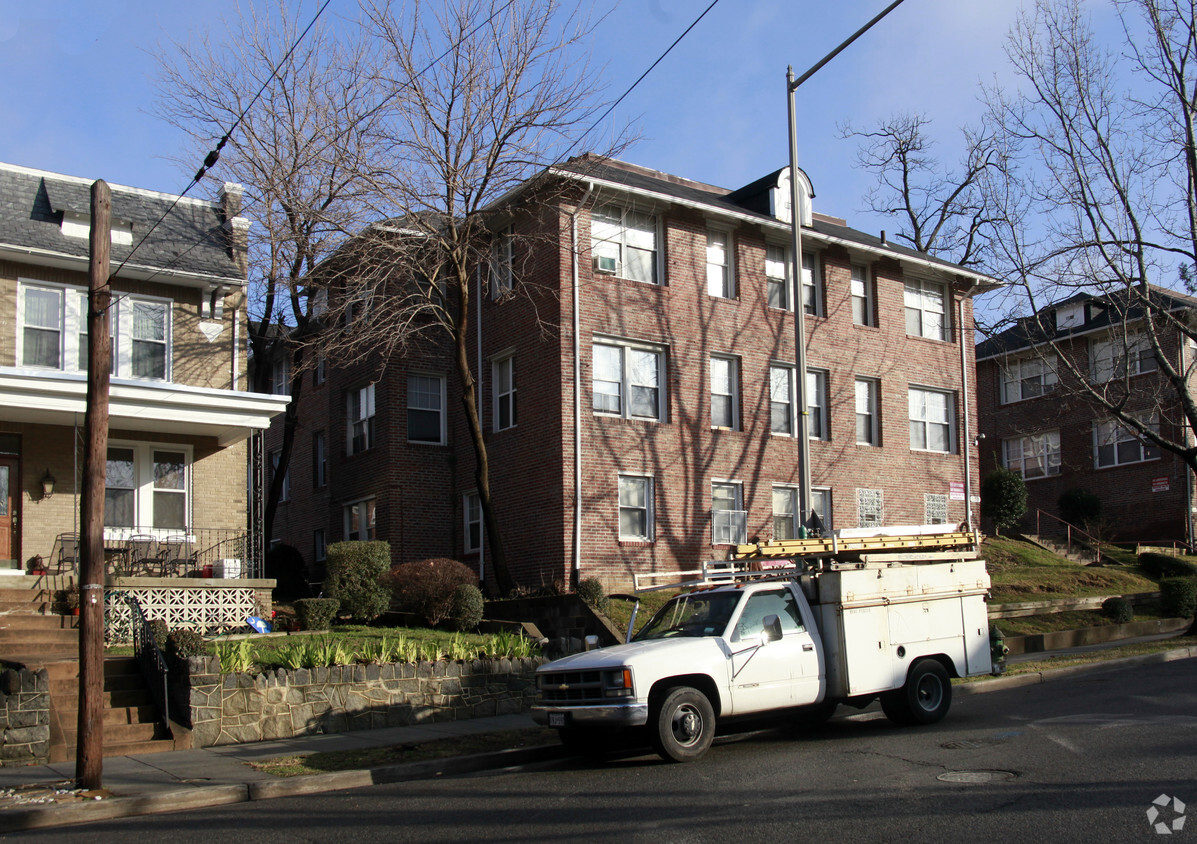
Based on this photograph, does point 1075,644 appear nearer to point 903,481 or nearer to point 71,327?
point 903,481

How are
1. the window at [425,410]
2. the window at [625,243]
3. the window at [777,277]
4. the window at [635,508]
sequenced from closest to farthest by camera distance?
1. the window at [635,508]
2. the window at [625,243]
3. the window at [425,410]
4. the window at [777,277]

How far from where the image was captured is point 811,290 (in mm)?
26766

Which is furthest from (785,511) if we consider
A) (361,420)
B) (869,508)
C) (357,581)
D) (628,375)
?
(357,581)

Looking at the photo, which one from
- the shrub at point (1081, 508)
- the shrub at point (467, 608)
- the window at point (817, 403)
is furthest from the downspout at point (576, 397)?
the shrub at point (1081, 508)

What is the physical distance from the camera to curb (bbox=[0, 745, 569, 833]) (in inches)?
373

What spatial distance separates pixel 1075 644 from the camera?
21.2m

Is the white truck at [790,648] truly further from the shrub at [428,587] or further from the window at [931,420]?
the window at [931,420]

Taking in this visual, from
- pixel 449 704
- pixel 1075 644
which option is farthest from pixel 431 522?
pixel 1075 644

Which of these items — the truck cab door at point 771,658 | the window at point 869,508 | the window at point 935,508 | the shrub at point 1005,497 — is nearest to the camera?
the truck cab door at point 771,658

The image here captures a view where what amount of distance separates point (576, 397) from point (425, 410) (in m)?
5.47

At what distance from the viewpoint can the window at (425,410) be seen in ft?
84.7

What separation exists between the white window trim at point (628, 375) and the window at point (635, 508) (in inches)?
53.9

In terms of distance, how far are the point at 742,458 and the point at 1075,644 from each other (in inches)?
305

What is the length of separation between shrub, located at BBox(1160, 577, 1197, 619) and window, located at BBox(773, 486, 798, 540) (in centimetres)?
805
